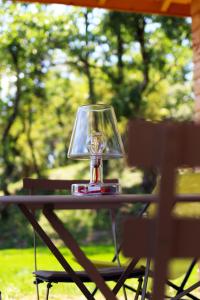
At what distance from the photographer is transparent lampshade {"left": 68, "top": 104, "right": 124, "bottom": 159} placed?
262 centimetres

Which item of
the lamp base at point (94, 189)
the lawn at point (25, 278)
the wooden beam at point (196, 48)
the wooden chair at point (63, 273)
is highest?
the wooden beam at point (196, 48)

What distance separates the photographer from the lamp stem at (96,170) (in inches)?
101

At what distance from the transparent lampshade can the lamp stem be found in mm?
24

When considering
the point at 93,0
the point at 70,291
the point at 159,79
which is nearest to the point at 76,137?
the point at 70,291

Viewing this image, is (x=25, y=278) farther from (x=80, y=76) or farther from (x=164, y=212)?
(x=80, y=76)

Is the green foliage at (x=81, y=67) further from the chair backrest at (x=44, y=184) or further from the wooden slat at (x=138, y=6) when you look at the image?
the chair backrest at (x=44, y=184)

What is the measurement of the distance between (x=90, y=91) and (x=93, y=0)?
8.56 m

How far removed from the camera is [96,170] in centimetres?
259

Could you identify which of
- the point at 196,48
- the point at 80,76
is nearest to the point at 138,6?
the point at 196,48

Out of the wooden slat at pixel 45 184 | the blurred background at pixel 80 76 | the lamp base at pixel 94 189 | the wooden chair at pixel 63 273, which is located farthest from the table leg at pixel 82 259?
the blurred background at pixel 80 76

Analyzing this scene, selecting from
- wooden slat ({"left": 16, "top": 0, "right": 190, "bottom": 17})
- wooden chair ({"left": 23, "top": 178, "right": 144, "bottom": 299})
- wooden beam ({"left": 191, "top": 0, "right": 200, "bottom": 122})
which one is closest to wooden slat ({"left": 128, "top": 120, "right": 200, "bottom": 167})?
wooden chair ({"left": 23, "top": 178, "right": 144, "bottom": 299})

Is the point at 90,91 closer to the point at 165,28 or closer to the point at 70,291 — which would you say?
the point at 165,28

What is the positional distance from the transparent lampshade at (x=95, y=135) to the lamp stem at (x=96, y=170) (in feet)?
0.08

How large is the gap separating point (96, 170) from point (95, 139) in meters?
0.14
